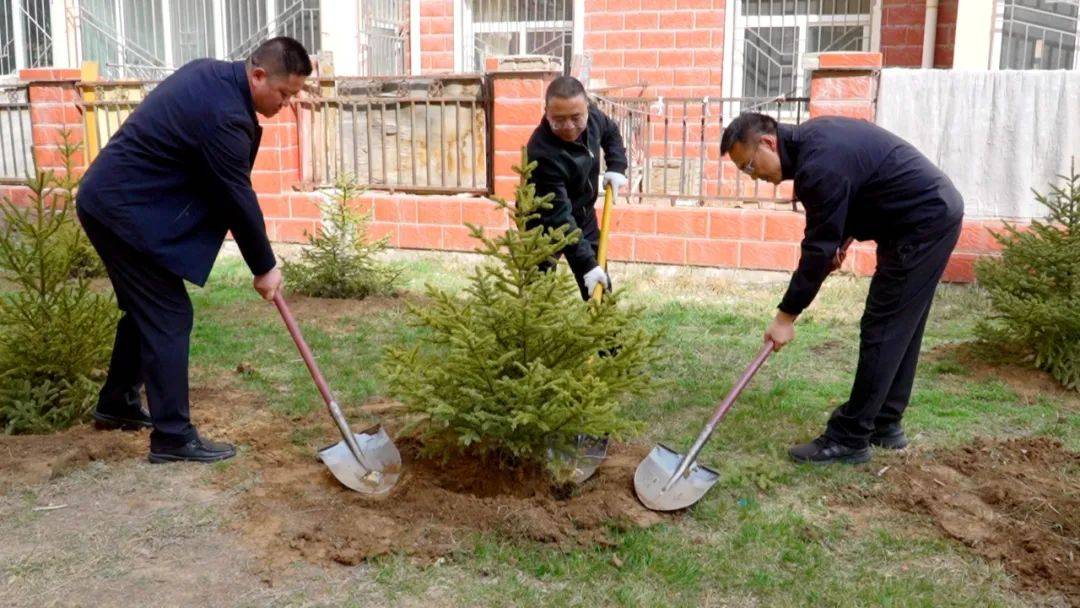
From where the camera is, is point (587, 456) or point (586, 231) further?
point (586, 231)

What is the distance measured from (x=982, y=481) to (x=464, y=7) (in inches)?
407

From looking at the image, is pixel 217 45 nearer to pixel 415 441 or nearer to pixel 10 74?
pixel 10 74

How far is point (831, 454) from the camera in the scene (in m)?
4.20

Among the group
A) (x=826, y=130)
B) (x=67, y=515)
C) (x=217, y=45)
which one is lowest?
(x=67, y=515)

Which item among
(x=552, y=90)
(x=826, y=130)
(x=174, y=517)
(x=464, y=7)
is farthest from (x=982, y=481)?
(x=464, y=7)

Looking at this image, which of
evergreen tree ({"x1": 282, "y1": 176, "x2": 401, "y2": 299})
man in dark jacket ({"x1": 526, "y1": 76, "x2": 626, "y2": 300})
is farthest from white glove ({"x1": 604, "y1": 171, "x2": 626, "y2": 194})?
evergreen tree ({"x1": 282, "y1": 176, "x2": 401, "y2": 299})

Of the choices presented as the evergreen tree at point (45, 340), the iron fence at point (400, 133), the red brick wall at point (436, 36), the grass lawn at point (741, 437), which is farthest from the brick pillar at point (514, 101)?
the red brick wall at point (436, 36)

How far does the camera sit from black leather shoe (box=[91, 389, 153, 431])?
4.43 meters

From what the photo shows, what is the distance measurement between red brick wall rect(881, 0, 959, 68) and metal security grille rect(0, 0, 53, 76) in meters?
12.5

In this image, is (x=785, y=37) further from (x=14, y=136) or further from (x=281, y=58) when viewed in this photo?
(x=14, y=136)

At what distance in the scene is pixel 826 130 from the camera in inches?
155

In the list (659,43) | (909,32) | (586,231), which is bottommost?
(586,231)

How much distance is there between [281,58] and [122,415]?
1908 mm

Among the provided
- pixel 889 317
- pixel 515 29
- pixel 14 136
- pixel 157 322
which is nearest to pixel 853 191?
pixel 889 317
